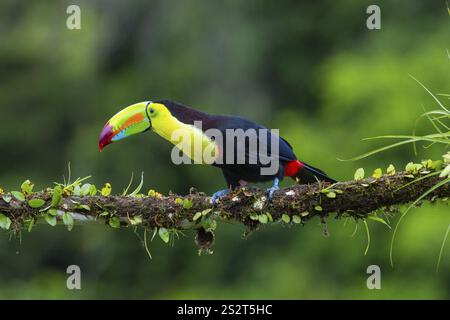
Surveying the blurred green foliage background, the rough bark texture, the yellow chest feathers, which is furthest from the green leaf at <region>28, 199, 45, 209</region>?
the blurred green foliage background

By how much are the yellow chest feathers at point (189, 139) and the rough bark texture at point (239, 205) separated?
1.34ft

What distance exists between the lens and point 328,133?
461 inches

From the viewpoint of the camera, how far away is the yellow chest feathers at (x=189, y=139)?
4.90m

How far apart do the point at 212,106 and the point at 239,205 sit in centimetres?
691

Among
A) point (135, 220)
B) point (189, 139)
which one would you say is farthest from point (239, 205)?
point (189, 139)

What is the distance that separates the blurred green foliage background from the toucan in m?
5.76

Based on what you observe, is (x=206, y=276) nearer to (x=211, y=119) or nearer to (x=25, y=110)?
(x=25, y=110)

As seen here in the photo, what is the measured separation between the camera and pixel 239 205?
4.51 meters

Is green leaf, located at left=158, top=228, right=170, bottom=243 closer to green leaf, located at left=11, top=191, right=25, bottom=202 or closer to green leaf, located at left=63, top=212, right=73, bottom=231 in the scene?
green leaf, located at left=63, top=212, right=73, bottom=231

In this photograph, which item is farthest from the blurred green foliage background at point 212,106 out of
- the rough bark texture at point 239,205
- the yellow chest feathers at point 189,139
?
the rough bark texture at point 239,205

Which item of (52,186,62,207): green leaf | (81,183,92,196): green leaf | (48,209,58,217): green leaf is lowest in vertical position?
(48,209,58,217): green leaf

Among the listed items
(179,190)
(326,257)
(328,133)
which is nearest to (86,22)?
(179,190)

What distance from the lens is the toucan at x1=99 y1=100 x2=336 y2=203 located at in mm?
4934

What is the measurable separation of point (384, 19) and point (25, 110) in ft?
13.7
